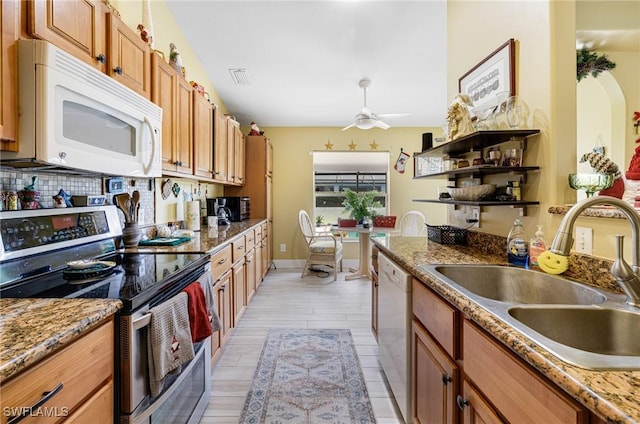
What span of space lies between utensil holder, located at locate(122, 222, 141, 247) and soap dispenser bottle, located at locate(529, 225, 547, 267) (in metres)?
2.21

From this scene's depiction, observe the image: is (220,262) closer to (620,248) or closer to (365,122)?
(620,248)

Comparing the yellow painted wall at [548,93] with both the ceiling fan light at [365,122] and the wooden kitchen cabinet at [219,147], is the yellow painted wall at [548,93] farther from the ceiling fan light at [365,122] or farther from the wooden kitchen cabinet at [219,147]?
the wooden kitchen cabinet at [219,147]

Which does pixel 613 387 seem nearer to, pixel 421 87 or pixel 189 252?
pixel 189 252

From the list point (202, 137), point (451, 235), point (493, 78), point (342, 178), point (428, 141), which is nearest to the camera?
point (493, 78)

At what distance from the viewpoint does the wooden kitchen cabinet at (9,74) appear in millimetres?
934

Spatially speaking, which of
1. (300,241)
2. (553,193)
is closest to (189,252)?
(553,193)

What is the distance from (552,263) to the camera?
3.97 ft

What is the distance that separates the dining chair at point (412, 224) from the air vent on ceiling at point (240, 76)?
301 centimetres

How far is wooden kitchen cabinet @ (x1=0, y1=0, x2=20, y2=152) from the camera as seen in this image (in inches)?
36.8

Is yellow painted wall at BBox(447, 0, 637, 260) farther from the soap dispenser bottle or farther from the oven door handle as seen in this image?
the oven door handle

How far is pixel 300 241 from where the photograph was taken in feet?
16.8

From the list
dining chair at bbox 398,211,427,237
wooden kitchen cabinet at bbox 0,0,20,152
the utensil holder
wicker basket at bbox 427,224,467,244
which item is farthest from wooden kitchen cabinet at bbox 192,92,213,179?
dining chair at bbox 398,211,427,237

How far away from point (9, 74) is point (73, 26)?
44cm

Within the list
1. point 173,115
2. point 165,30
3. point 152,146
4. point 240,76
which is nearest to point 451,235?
point 152,146
